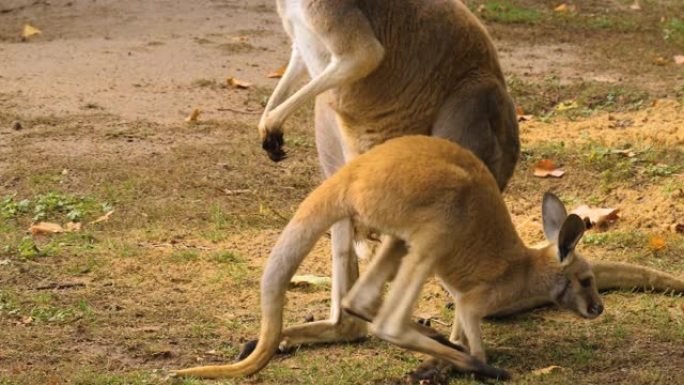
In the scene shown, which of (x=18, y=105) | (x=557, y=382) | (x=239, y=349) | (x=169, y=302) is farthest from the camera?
(x=18, y=105)

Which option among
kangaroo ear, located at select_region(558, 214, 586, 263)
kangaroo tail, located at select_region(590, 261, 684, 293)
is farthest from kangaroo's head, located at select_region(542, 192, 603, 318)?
kangaroo tail, located at select_region(590, 261, 684, 293)

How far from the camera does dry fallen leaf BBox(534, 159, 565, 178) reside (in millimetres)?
7512

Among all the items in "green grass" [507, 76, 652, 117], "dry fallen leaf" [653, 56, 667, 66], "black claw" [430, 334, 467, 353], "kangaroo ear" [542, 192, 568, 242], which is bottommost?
"dry fallen leaf" [653, 56, 667, 66]

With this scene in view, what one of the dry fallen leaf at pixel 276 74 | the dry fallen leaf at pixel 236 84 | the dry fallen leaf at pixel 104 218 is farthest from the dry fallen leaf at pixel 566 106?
the dry fallen leaf at pixel 104 218

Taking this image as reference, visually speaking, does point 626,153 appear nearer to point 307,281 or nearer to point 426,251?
point 307,281

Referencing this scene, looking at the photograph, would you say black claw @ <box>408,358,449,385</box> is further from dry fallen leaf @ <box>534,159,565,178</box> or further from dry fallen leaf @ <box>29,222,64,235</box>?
dry fallen leaf @ <box>534,159,565,178</box>

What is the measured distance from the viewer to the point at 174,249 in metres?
6.34

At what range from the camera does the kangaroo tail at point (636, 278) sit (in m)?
5.66

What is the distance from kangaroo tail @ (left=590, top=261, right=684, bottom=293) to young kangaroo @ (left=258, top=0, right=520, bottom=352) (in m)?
→ 0.62

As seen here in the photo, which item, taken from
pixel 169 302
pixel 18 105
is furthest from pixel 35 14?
pixel 169 302

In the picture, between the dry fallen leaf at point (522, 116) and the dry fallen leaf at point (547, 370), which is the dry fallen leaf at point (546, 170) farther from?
the dry fallen leaf at point (547, 370)

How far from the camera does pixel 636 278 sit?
5.69 m

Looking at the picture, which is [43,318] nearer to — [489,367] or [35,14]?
[489,367]

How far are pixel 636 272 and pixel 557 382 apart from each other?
3.87 ft
